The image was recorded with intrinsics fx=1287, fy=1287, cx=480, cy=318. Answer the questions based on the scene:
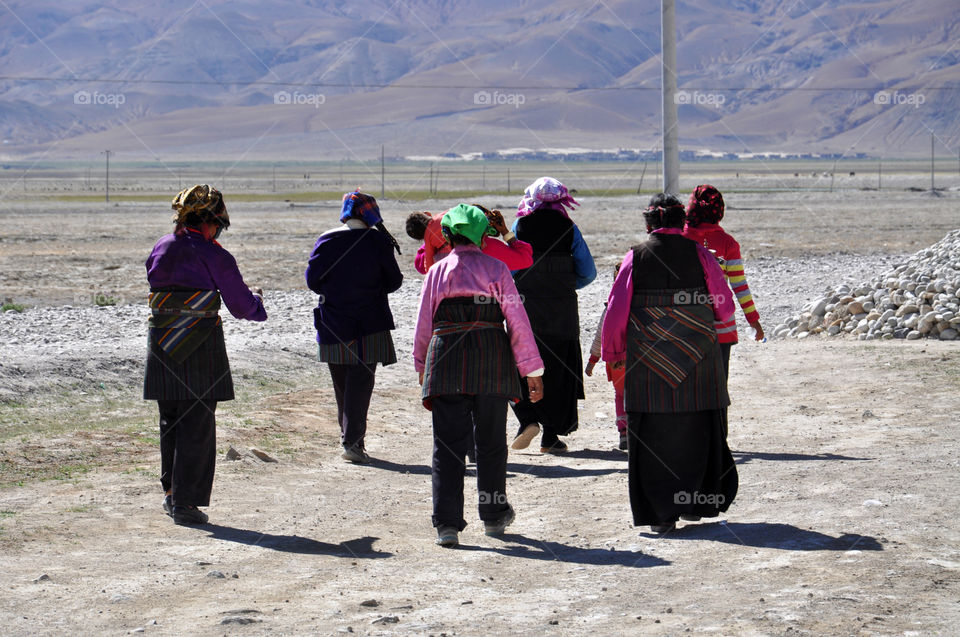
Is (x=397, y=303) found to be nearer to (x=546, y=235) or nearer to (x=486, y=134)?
(x=546, y=235)

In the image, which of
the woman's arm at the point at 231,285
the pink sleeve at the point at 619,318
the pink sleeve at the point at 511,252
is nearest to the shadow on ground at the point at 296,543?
the woman's arm at the point at 231,285

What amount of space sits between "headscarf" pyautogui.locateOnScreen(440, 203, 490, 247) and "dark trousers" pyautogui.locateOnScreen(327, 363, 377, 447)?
2325 mm

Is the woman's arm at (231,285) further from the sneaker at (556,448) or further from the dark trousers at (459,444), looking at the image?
the sneaker at (556,448)

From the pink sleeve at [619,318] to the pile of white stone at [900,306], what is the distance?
7.35 m

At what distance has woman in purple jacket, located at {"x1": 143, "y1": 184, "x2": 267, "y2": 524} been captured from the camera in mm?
6402

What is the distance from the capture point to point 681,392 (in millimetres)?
6059

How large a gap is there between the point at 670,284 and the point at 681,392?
1.68ft

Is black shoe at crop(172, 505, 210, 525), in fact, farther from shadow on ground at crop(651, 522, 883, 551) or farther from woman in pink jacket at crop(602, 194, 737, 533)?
shadow on ground at crop(651, 522, 883, 551)

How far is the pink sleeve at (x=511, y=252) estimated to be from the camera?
7.02 m

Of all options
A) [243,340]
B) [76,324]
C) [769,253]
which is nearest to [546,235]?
[243,340]

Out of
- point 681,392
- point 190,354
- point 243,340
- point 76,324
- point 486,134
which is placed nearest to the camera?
point 681,392

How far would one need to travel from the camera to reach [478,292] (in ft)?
19.6

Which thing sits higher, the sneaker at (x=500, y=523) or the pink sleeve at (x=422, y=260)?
the pink sleeve at (x=422, y=260)

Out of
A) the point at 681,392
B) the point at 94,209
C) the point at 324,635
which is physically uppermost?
the point at 94,209
